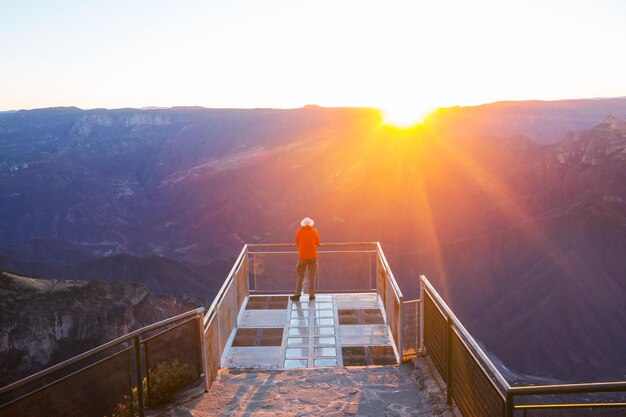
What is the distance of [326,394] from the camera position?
658cm

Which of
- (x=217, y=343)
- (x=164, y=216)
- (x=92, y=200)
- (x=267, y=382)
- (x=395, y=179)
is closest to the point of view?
(x=267, y=382)

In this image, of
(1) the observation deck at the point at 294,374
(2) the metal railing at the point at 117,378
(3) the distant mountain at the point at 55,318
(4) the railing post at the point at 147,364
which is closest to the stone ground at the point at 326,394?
(1) the observation deck at the point at 294,374

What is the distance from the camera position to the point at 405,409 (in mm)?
6109

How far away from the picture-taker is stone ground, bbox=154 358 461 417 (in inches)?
240

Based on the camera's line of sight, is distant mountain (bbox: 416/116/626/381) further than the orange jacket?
Yes

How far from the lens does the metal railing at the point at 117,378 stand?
15.4 ft

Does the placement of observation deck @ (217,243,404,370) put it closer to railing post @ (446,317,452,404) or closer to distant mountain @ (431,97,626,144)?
railing post @ (446,317,452,404)

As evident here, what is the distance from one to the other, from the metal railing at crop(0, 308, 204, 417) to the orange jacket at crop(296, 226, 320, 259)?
Answer: 4.18 m

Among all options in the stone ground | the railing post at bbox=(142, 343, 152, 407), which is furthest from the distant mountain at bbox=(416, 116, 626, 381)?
the railing post at bbox=(142, 343, 152, 407)

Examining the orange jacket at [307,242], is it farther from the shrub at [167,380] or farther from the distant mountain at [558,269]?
the distant mountain at [558,269]

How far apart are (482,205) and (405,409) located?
70.2 metres

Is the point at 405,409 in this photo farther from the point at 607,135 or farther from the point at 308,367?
the point at 607,135

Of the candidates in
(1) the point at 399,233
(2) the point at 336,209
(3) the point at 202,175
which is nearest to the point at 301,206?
(2) the point at 336,209

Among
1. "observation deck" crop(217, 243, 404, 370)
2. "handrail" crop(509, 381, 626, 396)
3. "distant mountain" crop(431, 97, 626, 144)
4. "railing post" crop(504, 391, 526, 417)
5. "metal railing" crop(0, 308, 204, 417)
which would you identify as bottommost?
"observation deck" crop(217, 243, 404, 370)
